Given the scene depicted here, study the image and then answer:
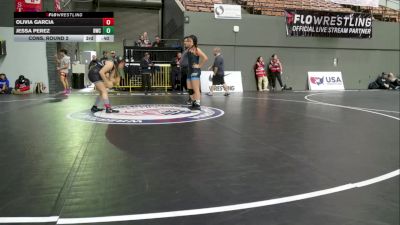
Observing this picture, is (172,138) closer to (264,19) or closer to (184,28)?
(184,28)

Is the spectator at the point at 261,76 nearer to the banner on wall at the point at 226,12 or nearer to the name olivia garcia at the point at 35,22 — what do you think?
the banner on wall at the point at 226,12

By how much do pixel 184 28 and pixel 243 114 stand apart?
33.0ft

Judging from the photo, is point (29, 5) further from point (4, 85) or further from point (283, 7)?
point (283, 7)

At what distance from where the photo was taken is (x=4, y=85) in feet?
49.0

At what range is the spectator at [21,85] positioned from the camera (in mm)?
14758

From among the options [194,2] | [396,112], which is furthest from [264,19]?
[396,112]

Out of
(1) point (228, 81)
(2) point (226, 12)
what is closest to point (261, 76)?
(1) point (228, 81)

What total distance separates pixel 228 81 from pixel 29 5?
8.54m

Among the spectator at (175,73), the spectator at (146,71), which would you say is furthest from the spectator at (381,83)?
the spectator at (146,71)

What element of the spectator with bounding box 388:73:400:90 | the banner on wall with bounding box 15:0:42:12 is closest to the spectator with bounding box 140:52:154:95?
the banner on wall with bounding box 15:0:42:12

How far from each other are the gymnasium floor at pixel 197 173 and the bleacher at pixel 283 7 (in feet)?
42.0

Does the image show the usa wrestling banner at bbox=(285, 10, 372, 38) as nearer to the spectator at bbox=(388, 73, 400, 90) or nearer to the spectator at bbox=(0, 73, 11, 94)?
the spectator at bbox=(388, 73, 400, 90)

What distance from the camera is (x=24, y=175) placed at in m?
3.82

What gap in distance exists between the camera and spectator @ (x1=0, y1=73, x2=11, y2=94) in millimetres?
14820
